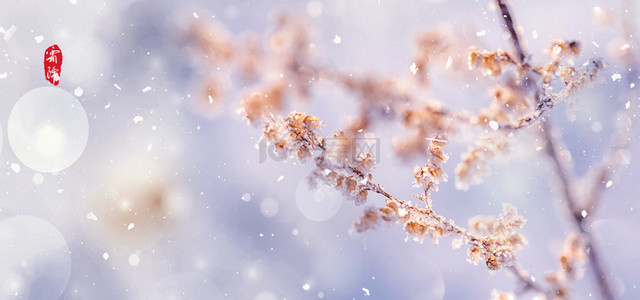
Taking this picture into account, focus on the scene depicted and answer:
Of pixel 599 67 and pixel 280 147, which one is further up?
pixel 599 67

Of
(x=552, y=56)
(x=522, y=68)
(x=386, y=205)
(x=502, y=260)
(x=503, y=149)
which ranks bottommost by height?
(x=386, y=205)

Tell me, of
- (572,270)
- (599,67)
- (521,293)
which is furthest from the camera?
(572,270)

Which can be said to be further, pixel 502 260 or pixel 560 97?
pixel 502 260

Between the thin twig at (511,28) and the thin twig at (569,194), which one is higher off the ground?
the thin twig at (511,28)

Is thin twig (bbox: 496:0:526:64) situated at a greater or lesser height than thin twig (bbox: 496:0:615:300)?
greater

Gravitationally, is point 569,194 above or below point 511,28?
below

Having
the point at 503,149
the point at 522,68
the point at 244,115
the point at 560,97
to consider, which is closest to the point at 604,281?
the point at 503,149

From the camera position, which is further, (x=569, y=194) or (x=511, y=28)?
(x=569, y=194)

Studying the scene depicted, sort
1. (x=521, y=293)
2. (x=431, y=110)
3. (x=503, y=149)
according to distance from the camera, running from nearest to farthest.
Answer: (x=503, y=149), (x=521, y=293), (x=431, y=110)

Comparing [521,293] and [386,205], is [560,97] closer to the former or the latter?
[386,205]

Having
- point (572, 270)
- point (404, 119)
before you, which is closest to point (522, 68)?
point (404, 119)
